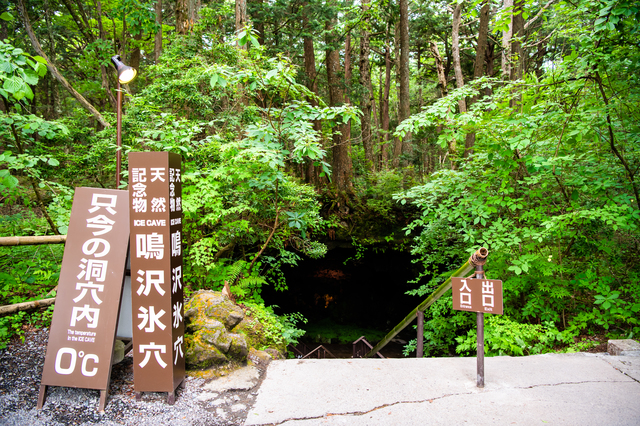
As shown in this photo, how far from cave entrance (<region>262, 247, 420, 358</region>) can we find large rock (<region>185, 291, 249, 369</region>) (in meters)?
6.78

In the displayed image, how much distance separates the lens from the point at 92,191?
312cm

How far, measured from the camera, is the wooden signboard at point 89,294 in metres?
2.90

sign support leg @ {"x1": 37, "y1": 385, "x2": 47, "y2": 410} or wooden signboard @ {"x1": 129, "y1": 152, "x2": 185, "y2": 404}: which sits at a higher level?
wooden signboard @ {"x1": 129, "y1": 152, "x2": 185, "y2": 404}

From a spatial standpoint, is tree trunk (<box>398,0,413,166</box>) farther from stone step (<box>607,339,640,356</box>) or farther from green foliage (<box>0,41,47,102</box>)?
green foliage (<box>0,41,47,102</box>)

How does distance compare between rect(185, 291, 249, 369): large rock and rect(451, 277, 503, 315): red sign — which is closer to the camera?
rect(451, 277, 503, 315): red sign

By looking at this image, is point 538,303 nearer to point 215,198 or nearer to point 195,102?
point 215,198

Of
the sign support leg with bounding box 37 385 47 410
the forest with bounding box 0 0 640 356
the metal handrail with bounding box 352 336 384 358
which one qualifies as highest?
the forest with bounding box 0 0 640 356

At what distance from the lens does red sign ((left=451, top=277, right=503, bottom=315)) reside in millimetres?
3014

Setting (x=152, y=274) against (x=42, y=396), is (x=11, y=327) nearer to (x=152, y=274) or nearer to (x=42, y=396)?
(x=42, y=396)

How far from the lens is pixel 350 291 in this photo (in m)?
12.5

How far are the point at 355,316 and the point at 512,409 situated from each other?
29.2 feet

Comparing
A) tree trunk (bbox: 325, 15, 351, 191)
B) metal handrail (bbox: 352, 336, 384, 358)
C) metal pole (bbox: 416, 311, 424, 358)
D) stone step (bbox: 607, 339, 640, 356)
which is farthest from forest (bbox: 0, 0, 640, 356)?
tree trunk (bbox: 325, 15, 351, 191)

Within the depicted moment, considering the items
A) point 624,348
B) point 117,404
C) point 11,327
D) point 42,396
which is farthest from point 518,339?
point 11,327

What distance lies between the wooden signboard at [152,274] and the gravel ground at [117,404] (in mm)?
160
